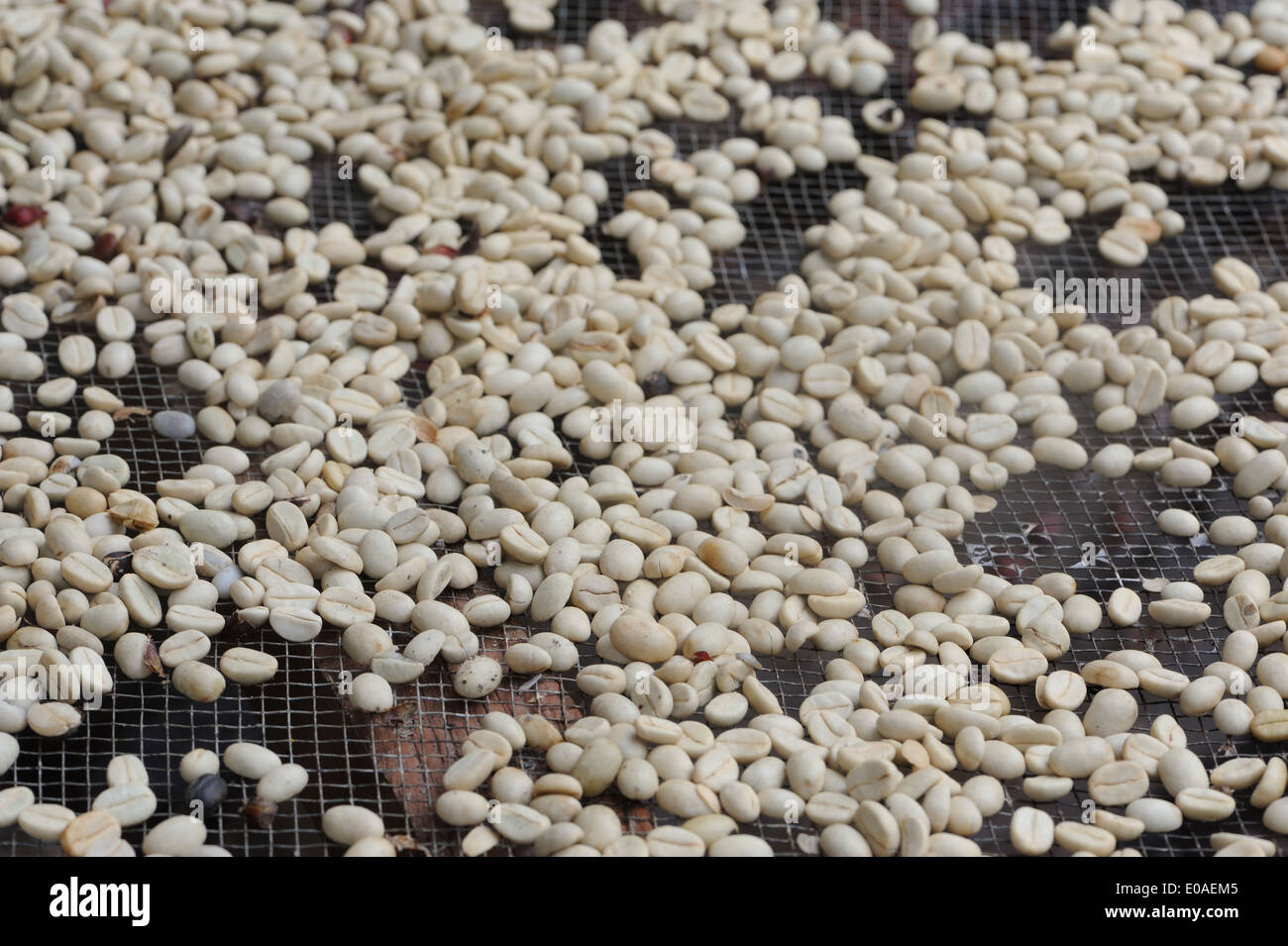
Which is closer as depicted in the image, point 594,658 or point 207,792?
point 207,792

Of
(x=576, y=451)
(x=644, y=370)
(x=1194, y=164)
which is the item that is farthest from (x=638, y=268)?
(x=1194, y=164)

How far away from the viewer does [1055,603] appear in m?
1.35

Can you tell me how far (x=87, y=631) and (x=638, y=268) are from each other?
33.2 inches

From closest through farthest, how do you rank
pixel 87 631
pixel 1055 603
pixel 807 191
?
pixel 87 631, pixel 1055 603, pixel 807 191

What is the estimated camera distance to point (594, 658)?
1.31 meters

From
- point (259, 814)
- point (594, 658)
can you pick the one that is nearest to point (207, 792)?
point (259, 814)

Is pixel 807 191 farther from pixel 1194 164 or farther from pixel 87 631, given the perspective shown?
pixel 87 631

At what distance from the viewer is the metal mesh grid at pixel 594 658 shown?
3.84 feet

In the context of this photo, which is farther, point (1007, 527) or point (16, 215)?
point (16, 215)

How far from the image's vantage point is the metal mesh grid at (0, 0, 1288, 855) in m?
1.17

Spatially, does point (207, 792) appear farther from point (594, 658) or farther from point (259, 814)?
point (594, 658)

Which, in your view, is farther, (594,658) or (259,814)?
(594,658)

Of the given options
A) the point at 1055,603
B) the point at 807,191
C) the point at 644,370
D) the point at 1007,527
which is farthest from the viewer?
the point at 807,191

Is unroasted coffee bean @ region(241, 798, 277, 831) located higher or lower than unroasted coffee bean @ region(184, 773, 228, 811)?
lower
